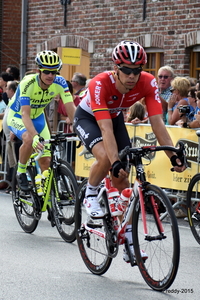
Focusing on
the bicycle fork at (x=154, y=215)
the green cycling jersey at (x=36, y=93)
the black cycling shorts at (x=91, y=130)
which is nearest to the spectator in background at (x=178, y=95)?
the green cycling jersey at (x=36, y=93)

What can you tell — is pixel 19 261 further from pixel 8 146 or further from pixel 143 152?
pixel 8 146

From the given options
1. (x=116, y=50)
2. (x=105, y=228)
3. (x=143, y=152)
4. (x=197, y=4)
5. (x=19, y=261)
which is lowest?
(x=19, y=261)

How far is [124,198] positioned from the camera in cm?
600

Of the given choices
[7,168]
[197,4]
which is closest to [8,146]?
[7,168]

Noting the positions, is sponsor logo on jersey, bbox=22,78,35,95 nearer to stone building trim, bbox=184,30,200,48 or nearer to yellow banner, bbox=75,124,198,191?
yellow banner, bbox=75,124,198,191

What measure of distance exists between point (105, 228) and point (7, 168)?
6.94 meters

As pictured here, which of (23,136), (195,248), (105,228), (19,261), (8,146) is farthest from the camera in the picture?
(8,146)

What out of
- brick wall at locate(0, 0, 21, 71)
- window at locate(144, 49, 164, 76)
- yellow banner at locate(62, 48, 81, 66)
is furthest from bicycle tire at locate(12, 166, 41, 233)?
brick wall at locate(0, 0, 21, 71)

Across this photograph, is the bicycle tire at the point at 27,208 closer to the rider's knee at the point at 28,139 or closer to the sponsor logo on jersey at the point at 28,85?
→ the rider's knee at the point at 28,139

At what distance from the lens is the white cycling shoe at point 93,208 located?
6.29 m

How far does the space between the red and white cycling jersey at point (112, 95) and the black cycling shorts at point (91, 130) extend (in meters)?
0.20

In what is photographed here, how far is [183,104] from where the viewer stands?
1059 cm

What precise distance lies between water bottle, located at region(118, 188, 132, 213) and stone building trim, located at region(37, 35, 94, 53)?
12235mm

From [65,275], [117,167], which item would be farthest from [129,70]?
[65,275]
